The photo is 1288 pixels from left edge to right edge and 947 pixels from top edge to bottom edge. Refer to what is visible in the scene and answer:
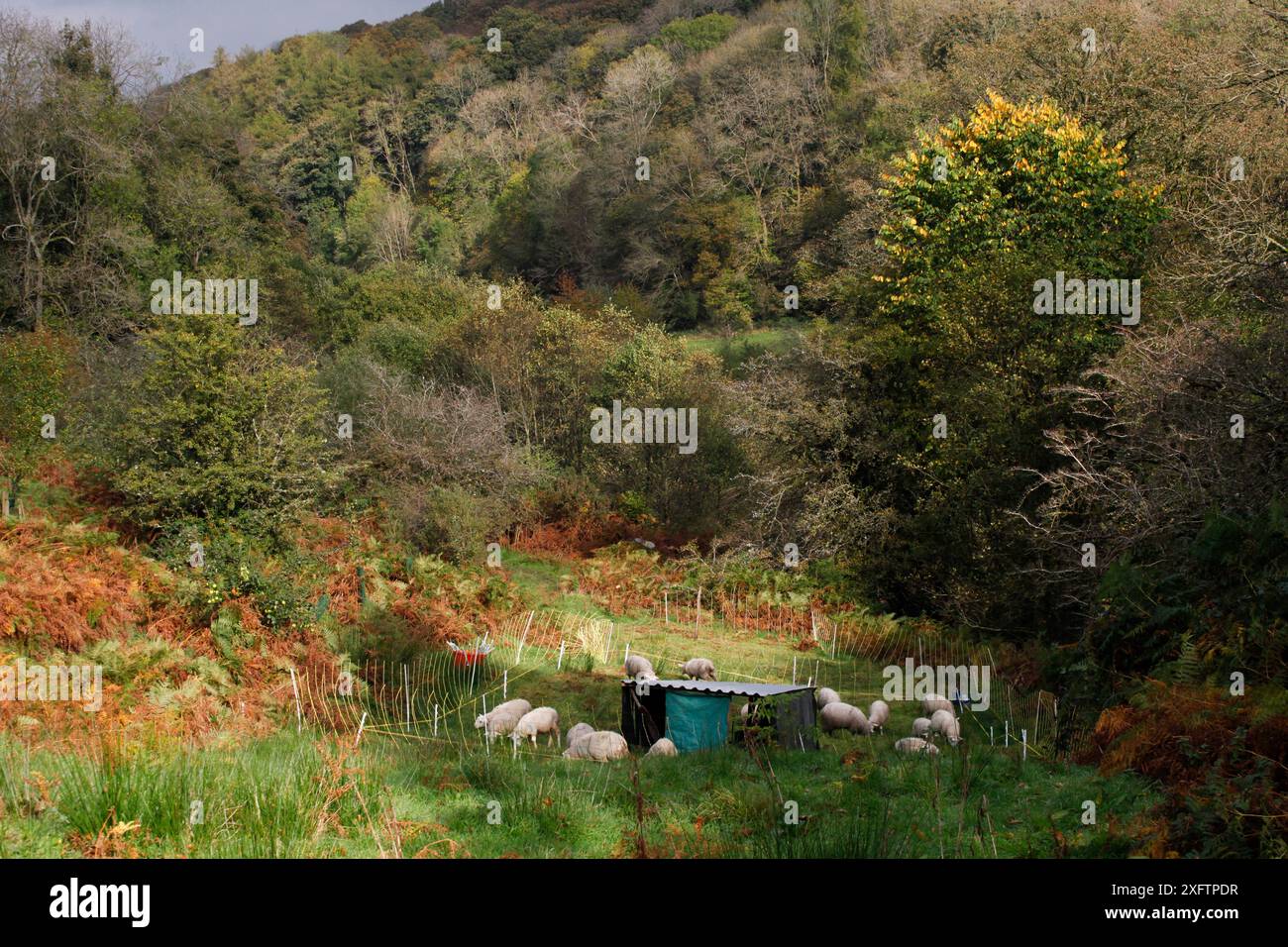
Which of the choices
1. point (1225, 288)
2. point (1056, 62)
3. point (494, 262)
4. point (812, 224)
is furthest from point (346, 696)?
point (494, 262)

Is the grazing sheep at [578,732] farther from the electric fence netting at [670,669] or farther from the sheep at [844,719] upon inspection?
the sheep at [844,719]

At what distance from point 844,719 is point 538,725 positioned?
3.48 metres

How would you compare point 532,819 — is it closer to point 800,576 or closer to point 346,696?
point 346,696

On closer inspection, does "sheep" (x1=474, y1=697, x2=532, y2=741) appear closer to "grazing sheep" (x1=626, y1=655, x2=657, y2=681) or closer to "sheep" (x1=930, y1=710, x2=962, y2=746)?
"grazing sheep" (x1=626, y1=655, x2=657, y2=681)

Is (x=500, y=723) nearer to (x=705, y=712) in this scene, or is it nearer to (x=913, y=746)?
(x=705, y=712)

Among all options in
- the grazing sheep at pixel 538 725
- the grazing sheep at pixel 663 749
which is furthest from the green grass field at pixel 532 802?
the grazing sheep at pixel 663 749

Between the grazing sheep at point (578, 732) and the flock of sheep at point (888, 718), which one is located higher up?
the grazing sheep at point (578, 732)

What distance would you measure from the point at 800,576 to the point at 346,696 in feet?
37.7

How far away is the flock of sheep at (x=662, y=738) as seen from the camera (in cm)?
1155

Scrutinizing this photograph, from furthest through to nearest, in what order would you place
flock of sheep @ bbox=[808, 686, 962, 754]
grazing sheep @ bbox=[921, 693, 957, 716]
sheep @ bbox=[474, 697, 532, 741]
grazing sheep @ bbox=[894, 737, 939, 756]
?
grazing sheep @ bbox=[921, 693, 957, 716] < sheep @ bbox=[474, 697, 532, 741] < flock of sheep @ bbox=[808, 686, 962, 754] < grazing sheep @ bbox=[894, 737, 939, 756]

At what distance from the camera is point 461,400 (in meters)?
28.9

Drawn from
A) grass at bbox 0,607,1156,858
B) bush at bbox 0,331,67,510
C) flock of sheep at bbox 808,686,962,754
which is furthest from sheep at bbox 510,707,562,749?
bush at bbox 0,331,67,510

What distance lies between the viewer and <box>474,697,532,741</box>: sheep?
12.5 m

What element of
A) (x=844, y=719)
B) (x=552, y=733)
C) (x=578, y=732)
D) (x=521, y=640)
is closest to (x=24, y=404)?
(x=521, y=640)
